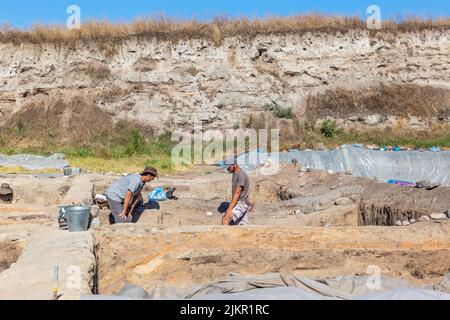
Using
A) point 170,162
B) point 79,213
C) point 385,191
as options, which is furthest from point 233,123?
point 79,213

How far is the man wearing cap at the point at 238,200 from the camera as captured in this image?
22.7 ft

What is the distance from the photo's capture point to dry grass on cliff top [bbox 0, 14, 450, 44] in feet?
74.0

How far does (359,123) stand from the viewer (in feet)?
71.4

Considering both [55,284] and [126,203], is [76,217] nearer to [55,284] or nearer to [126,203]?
[126,203]

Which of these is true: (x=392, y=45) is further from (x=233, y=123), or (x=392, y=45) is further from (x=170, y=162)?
(x=170, y=162)

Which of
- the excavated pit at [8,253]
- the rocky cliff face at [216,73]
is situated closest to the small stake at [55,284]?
the excavated pit at [8,253]

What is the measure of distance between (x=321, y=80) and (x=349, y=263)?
58.5ft

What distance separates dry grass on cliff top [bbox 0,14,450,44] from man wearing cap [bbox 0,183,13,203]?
1388 centimetres

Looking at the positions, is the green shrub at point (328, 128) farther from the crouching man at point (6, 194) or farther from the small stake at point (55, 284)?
the small stake at point (55, 284)

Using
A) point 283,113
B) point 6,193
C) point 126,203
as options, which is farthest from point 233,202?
point 283,113

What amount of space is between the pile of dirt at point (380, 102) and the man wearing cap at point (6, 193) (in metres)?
14.4

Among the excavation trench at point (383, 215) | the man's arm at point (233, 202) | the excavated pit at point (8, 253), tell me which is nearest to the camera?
the excavated pit at point (8, 253)

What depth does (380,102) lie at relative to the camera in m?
22.3
